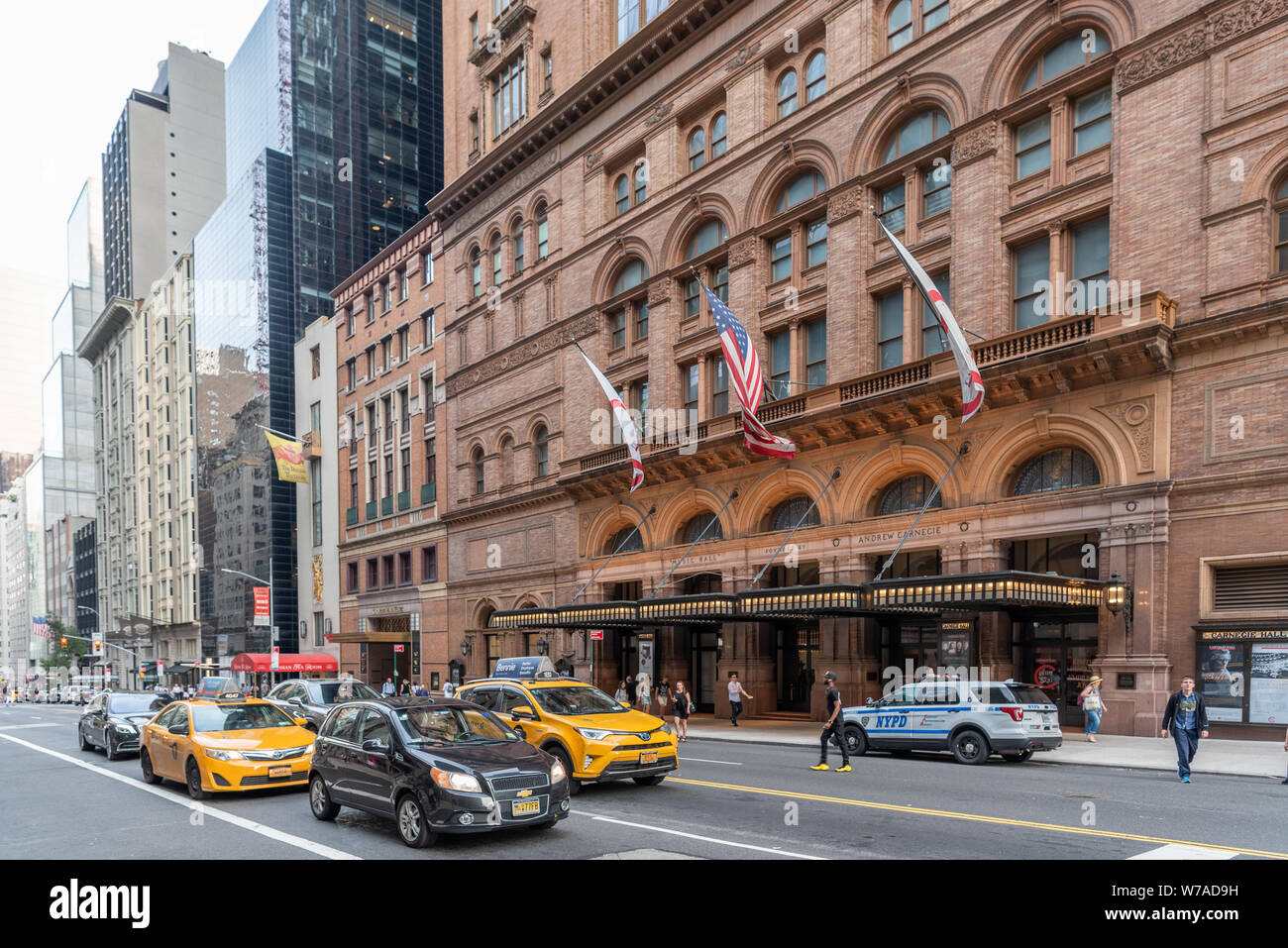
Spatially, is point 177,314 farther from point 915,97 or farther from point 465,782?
point 465,782

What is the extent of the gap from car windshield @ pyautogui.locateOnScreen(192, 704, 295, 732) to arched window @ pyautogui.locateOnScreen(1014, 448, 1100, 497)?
742 inches

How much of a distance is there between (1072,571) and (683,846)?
18029 mm

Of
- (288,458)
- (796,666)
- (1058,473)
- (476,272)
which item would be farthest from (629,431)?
(288,458)

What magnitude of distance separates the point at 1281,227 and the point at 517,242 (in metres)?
33.2

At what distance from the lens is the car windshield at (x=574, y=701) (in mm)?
14914

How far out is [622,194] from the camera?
132 ft

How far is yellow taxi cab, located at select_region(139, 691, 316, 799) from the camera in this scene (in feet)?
46.7

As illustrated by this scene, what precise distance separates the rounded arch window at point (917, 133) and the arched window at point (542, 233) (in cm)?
1924

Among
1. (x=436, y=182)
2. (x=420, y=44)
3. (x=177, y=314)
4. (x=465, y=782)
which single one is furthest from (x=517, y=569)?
(x=177, y=314)

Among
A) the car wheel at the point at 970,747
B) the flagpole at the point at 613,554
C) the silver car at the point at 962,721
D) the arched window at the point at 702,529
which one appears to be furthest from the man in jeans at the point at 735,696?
the car wheel at the point at 970,747

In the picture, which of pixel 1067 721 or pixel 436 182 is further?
pixel 436 182

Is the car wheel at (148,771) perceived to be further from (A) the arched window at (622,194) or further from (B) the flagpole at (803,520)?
(A) the arched window at (622,194)

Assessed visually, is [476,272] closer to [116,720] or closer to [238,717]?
[116,720]

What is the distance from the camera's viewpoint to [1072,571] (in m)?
24.4
